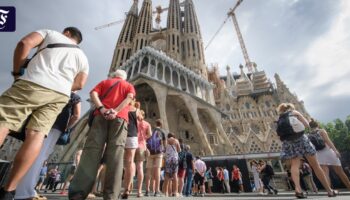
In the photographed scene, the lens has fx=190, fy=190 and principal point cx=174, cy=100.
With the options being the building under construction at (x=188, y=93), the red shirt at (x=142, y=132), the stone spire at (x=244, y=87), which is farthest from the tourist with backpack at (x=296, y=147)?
the stone spire at (x=244, y=87)

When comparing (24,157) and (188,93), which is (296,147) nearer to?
(24,157)

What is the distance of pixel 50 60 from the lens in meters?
2.24

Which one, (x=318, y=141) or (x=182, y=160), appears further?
(x=182, y=160)

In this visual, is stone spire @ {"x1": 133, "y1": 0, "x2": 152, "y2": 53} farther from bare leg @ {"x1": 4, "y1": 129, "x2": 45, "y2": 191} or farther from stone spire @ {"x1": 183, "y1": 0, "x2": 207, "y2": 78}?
bare leg @ {"x1": 4, "y1": 129, "x2": 45, "y2": 191}

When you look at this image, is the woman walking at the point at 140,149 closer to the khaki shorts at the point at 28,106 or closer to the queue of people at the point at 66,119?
the queue of people at the point at 66,119

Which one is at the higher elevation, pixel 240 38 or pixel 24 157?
pixel 240 38

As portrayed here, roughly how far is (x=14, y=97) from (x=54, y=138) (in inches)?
34.7

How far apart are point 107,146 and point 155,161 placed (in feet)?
9.49

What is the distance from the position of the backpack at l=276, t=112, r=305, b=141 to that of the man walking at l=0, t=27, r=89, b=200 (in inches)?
158

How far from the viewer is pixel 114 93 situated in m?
3.00

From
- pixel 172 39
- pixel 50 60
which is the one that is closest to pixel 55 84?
pixel 50 60

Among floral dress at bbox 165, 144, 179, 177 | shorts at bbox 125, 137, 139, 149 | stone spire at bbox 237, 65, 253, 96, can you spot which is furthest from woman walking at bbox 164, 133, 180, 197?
stone spire at bbox 237, 65, 253, 96

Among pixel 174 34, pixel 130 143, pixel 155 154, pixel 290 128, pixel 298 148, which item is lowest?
pixel 298 148
